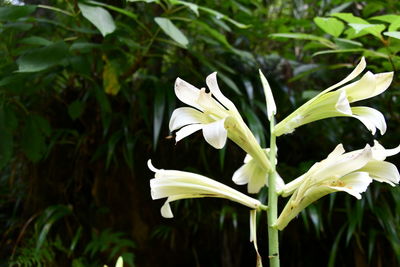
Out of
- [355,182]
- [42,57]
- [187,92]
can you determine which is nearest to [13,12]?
[42,57]

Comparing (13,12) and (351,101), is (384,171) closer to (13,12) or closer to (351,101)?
(351,101)

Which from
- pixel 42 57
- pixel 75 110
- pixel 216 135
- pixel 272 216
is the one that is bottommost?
pixel 272 216

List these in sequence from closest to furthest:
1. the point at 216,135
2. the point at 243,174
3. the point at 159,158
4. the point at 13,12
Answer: the point at 216,135
the point at 243,174
the point at 13,12
the point at 159,158

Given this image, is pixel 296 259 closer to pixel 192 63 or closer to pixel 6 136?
pixel 192 63

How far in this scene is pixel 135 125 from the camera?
4.79 ft

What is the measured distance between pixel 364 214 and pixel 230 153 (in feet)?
1.79

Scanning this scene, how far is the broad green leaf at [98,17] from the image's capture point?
85 cm

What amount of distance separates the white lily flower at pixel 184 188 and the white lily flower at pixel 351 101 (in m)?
0.11

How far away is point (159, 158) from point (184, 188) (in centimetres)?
95

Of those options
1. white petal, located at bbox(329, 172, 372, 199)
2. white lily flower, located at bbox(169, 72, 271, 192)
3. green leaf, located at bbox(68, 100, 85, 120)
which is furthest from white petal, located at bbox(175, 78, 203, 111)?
green leaf, located at bbox(68, 100, 85, 120)

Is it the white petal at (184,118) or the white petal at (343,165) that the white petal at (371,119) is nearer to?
the white petal at (343,165)

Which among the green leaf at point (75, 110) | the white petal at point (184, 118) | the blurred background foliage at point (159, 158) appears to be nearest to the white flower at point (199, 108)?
the white petal at point (184, 118)

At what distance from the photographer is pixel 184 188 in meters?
0.51

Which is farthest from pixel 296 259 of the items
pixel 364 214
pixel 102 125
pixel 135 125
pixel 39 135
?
pixel 39 135
